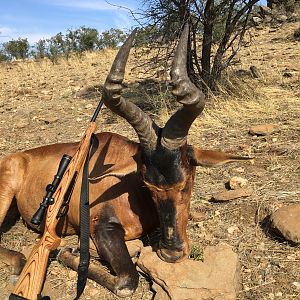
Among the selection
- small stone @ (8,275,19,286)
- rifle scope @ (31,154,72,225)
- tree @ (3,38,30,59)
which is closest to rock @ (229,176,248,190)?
rifle scope @ (31,154,72,225)

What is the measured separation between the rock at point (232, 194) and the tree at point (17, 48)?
28.6m

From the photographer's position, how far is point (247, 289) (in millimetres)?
3938

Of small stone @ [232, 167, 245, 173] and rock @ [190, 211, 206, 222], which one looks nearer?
rock @ [190, 211, 206, 222]

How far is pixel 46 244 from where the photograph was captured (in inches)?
156

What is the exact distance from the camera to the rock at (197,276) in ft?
12.5

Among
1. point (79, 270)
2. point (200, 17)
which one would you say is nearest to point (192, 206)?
point (79, 270)

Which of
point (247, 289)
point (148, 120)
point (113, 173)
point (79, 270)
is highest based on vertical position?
point (148, 120)

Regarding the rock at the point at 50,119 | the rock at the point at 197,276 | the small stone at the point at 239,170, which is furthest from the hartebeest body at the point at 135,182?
the rock at the point at 50,119

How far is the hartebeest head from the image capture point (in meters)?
3.52

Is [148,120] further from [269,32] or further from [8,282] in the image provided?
[269,32]

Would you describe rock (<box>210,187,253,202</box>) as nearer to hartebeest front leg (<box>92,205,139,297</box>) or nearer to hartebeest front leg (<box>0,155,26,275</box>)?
hartebeest front leg (<box>92,205,139,297</box>)

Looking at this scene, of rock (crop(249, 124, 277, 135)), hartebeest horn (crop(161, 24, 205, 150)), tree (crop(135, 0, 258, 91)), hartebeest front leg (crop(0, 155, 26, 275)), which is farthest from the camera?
tree (crop(135, 0, 258, 91))

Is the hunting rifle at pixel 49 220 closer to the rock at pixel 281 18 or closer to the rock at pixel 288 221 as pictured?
the rock at pixel 288 221

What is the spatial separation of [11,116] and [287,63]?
736 centimetres
